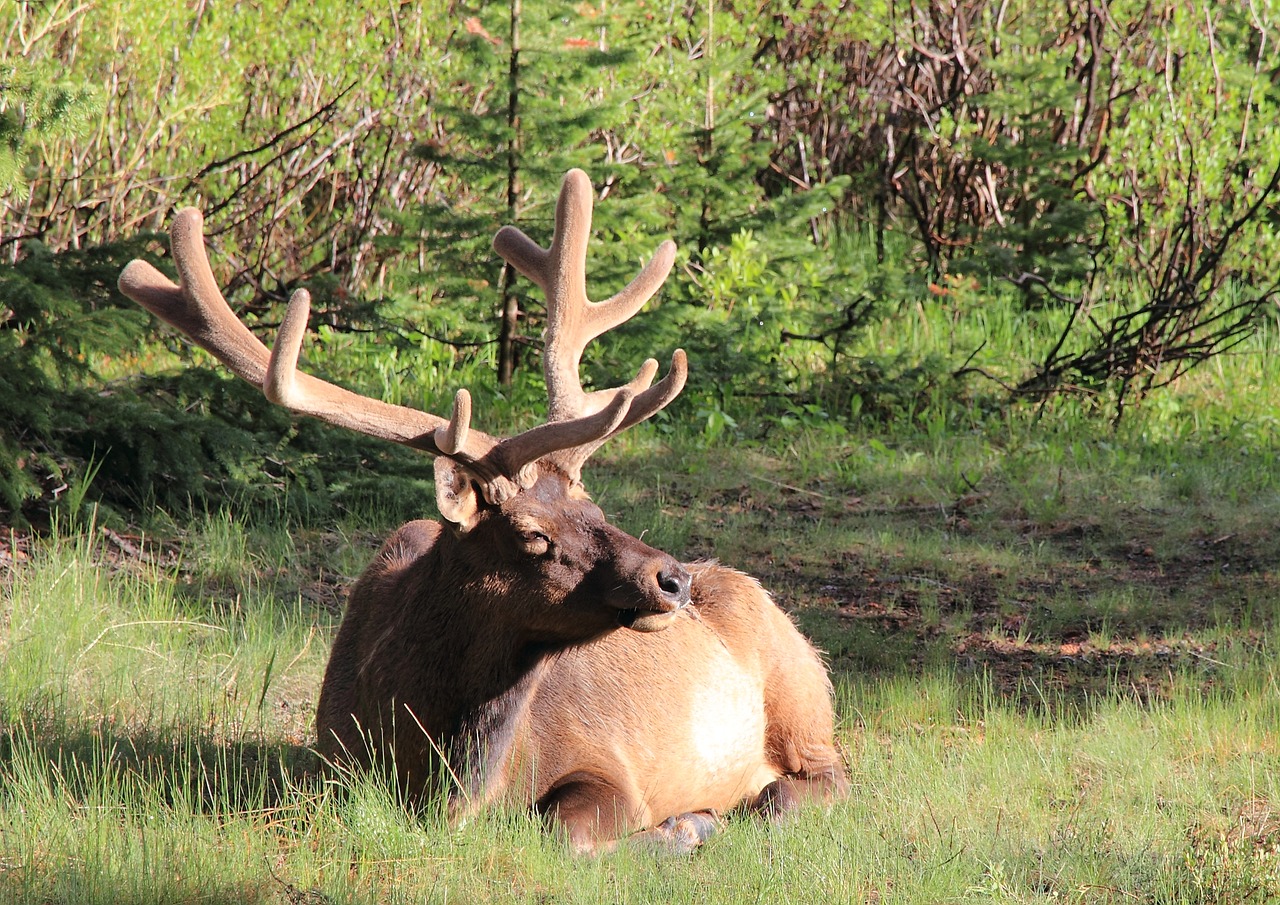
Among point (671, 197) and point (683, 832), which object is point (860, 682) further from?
point (671, 197)

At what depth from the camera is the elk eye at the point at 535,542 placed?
4090mm

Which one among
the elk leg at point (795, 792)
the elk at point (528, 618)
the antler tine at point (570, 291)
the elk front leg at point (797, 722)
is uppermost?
the antler tine at point (570, 291)

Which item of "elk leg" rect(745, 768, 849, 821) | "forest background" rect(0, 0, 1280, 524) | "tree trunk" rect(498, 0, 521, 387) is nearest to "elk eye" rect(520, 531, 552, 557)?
"elk leg" rect(745, 768, 849, 821)

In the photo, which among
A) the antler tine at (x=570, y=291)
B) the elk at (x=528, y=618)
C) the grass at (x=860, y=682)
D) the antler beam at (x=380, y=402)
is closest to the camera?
the grass at (x=860, y=682)

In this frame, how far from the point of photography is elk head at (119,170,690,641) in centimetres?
398

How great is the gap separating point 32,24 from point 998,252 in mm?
6737

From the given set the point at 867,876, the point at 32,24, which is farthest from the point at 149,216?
the point at 867,876

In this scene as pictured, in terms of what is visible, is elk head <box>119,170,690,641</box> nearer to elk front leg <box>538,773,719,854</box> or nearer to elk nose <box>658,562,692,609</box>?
elk nose <box>658,562,692,609</box>

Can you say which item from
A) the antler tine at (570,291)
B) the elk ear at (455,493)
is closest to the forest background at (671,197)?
the antler tine at (570,291)

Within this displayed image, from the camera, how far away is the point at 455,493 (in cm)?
414

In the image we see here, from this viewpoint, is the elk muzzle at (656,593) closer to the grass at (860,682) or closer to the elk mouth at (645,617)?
the elk mouth at (645,617)

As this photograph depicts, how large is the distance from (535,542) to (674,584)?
0.40m

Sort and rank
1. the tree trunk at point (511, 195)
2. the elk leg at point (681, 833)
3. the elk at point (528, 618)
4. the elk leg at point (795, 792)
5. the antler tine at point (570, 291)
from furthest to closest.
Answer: the tree trunk at point (511, 195) → the elk leg at point (795, 792) → the antler tine at point (570, 291) → the elk leg at point (681, 833) → the elk at point (528, 618)

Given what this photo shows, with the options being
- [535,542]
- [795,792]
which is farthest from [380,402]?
[795,792]
